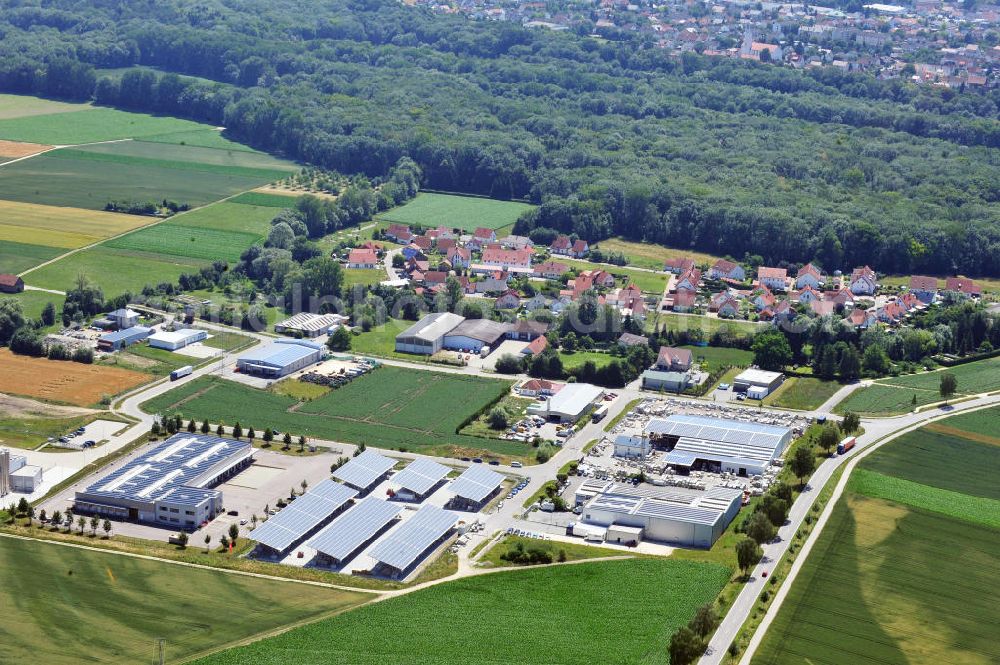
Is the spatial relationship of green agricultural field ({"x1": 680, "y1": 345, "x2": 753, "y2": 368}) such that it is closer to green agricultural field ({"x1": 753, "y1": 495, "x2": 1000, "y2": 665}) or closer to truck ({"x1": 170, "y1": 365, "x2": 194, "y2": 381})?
green agricultural field ({"x1": 753, "y1": 495, "x2": 1000, "y2": 665})

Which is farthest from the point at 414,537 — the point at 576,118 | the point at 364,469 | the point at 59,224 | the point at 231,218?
the point at 576,118

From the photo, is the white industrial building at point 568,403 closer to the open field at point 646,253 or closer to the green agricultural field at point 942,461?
the green agricultural field at point 942,461

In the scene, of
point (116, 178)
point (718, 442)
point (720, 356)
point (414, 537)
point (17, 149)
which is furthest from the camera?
point (17, 149)

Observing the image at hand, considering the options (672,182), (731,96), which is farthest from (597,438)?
(731,96)

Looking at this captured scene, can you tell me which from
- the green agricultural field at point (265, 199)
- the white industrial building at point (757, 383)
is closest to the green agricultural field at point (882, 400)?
the white industrial building at point (757, 383)

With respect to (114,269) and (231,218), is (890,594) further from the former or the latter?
(231,218)

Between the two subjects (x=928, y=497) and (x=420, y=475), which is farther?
(x=420, y=475)

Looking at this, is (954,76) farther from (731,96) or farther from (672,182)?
(672,182)
